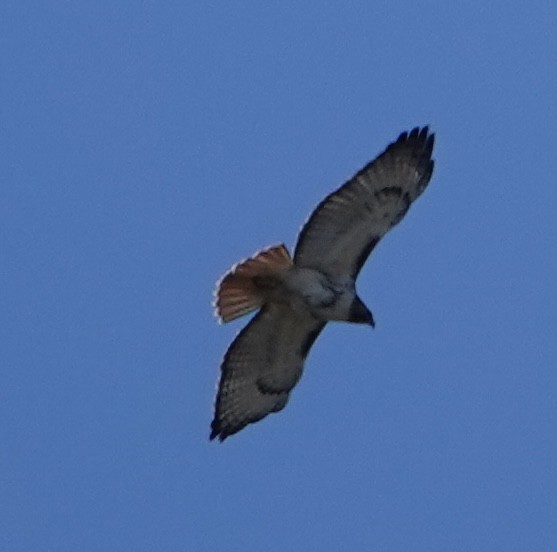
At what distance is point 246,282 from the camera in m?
15.9

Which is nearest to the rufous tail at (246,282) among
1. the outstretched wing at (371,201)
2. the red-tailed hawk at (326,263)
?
the red-tailed hawk at (326,263)

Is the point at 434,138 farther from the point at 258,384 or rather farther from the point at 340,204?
the point at 258,384

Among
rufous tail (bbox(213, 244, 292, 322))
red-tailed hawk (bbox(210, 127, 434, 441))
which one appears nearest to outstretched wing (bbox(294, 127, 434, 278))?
red-tailed hawk (bbox(210, 127, 434, 441))

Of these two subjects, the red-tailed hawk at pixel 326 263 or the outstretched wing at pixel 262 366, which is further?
the outstretched wing at pixel 262 366

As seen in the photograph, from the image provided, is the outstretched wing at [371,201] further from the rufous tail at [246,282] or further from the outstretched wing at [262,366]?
the outstretched wing at [262,366]

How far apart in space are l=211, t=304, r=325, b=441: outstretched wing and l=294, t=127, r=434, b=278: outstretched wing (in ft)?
1.79

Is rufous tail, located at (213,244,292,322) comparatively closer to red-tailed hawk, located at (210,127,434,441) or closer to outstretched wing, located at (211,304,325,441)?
red-tailed hawk, located at (210,127,434,441)

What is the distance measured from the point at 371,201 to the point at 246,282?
968 mm

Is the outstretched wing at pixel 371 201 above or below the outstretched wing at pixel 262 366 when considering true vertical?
above

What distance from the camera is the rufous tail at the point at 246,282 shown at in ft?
51.4

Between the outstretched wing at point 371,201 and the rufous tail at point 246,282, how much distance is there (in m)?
0.20

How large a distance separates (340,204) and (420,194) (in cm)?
52

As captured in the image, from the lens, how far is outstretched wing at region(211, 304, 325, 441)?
16.3 m

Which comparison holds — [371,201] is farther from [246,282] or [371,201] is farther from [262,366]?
[262,366]
